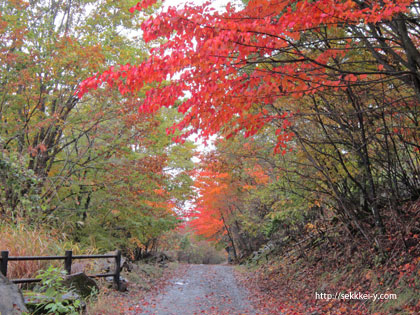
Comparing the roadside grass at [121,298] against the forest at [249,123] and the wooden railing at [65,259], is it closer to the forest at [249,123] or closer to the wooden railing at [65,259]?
the wooden railing at [65,259]

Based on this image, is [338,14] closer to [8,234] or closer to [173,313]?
[173,313]

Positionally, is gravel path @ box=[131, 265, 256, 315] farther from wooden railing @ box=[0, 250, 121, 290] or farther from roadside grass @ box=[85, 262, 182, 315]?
wooden railing @ box=[0, 250, 121, 290]

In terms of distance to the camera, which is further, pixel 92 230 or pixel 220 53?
pixel 92 230

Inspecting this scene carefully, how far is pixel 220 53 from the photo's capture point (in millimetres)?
4348

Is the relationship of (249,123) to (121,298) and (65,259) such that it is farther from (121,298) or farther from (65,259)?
(121,298)

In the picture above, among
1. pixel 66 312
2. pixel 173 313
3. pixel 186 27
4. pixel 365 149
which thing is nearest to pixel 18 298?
pixel 66 312

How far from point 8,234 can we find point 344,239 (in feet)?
29.4

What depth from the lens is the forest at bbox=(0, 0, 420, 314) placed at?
4688 millimetres

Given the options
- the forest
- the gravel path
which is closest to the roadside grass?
the gravel path

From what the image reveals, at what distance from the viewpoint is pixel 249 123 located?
6.18 meters

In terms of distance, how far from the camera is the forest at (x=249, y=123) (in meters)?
4.69

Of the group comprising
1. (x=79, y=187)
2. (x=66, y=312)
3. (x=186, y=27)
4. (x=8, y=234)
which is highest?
(x=186, y=27)

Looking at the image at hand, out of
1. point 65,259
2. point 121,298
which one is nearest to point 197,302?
point 121,298

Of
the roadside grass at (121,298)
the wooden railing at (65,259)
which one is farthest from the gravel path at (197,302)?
the wooden railing at (65,259)
